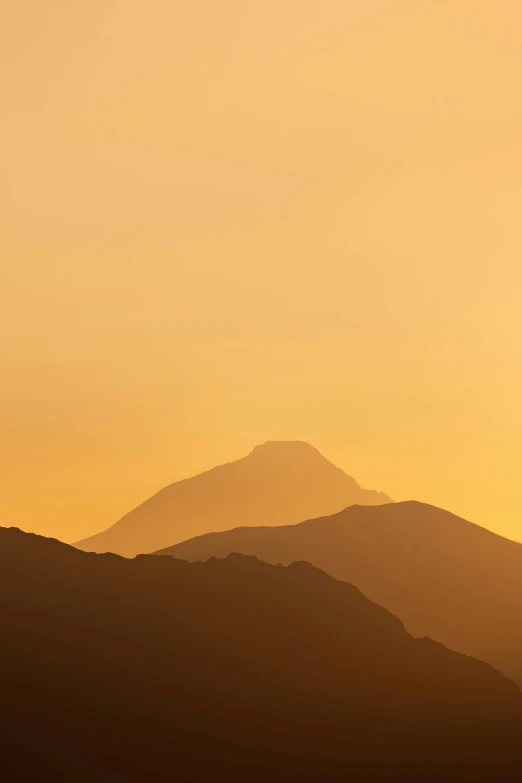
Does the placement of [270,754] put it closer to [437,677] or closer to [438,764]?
[438,764]

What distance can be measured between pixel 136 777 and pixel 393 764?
37.2m

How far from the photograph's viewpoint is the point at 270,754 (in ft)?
399

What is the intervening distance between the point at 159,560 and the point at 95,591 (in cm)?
1681

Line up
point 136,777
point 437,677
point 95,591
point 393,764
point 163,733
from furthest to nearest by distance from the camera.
Result: point 437,677 → point 95,591 → point 393,764 → point 163,733 → point 136,777

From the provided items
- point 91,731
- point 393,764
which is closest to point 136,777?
point 91,731

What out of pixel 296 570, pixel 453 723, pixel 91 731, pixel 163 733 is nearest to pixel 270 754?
pixel 163 733

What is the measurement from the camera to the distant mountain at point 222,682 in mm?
112312

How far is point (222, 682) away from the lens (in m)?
133

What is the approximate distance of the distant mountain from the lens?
11231 cm

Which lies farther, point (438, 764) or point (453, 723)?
point (453, 723)

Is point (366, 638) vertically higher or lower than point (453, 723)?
higher

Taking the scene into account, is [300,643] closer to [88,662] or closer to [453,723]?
[453,723]

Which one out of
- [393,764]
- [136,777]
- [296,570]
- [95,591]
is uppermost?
[296,570]

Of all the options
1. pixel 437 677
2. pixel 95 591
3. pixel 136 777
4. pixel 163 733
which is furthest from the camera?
pixel 437 677
